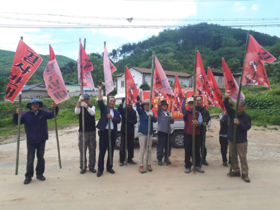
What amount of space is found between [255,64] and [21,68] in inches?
209

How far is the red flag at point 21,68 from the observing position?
4.18 meters

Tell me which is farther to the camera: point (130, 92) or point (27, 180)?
point (130, 92)

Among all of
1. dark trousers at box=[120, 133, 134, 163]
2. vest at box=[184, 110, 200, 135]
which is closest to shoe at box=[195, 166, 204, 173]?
vest at box=[184, 110, 200, 135]

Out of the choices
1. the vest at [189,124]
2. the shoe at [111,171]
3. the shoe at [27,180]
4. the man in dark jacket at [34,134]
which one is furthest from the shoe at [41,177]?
the vest at [189,124]

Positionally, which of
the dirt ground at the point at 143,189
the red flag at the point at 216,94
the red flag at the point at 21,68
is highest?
the red flag at the point at 21,68

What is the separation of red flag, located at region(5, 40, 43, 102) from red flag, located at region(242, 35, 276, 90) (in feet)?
15.9

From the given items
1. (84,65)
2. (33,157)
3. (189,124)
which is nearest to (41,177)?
(33,157)

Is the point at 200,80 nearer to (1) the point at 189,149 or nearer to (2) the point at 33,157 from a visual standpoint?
(1) the point at 189,149

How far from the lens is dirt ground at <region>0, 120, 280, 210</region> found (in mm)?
3389

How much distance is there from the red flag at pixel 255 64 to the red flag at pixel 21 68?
190 inches

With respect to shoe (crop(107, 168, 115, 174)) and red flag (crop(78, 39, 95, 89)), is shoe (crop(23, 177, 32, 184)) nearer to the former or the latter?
shoe (crop(107, 168, 115, 174))

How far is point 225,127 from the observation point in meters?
5.31

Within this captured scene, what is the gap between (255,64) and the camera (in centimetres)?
423

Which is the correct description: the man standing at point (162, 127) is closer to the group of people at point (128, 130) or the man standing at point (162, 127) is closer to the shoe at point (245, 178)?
the group of people at point (128, 130)
